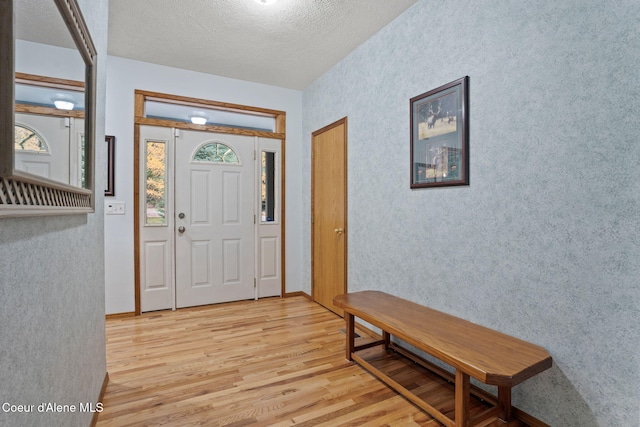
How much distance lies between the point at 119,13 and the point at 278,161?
80.3 inches

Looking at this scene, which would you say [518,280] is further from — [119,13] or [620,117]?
[119,13]

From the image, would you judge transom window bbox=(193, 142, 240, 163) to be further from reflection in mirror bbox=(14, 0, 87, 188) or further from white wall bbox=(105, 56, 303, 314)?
reflection in mirror bbox=(14, 0, 87, 188)

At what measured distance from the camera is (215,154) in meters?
3.64

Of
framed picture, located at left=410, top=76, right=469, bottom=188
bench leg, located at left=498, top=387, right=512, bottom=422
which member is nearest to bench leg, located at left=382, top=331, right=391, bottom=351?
bench leg, located at left=498, top=387, right=512, bottom=422

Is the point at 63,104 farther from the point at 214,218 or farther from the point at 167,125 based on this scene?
the point at 214,218

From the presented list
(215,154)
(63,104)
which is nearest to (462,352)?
(63,104)

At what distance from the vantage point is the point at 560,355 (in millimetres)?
1521

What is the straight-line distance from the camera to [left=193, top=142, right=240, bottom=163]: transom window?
3.58 meters

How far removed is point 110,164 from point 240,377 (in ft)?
8.06

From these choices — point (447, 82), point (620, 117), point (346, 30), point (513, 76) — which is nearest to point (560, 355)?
point (620, 117)

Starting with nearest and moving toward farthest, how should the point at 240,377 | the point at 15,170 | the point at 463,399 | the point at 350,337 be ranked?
1. the point at 15,170
2. the point at 463,399
3. the point at 240,377
4. the point at 350,337

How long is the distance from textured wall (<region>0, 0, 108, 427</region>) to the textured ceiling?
3.23ft

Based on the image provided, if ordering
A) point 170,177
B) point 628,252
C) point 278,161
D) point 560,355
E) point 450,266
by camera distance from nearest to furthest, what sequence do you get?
point 628,252
point 560,355
point 450,266
point 170,177
point 278,161

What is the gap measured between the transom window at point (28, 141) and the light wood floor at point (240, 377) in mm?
1519
